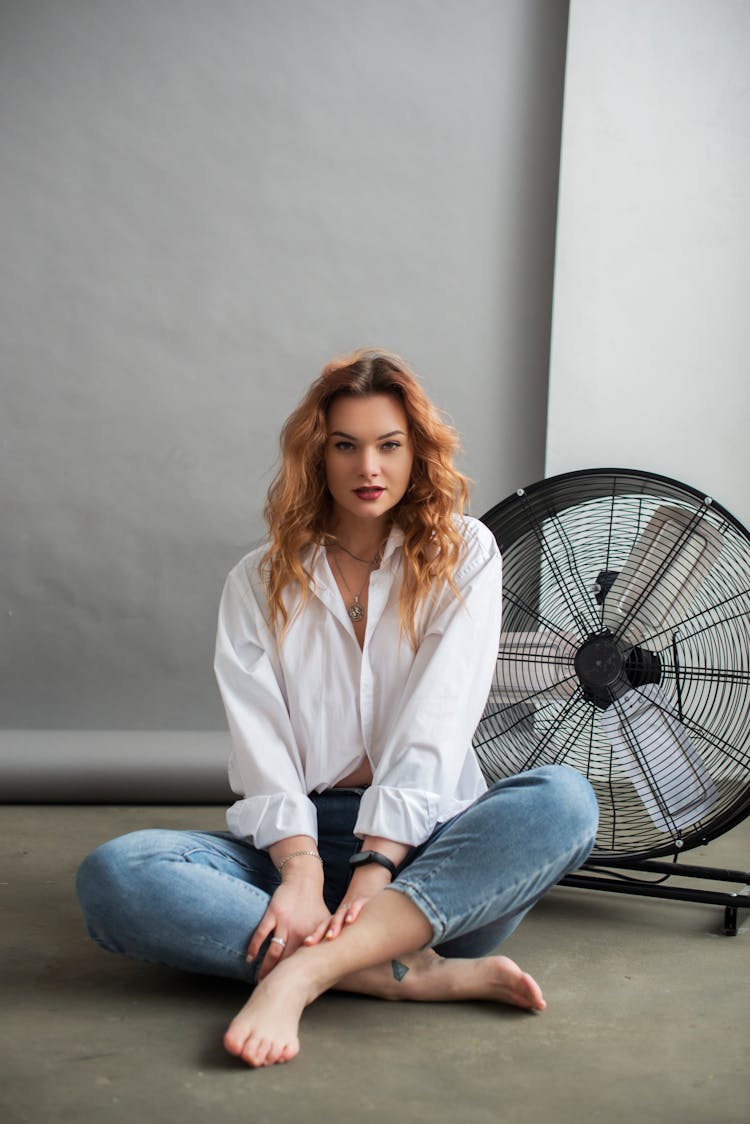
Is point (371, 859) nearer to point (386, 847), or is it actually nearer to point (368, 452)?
point (386, 847)

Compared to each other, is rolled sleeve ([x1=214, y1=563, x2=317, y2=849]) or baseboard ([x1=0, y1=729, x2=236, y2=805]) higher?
rolled sleeve ([x1=214, y1=563, x2=317, y2=849])

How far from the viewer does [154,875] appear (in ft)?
5.72

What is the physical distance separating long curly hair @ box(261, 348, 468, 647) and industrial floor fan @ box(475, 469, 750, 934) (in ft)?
1.18

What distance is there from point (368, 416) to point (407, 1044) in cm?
103

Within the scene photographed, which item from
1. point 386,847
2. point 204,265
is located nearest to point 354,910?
point 386,847

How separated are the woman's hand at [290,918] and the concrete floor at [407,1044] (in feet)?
0.38

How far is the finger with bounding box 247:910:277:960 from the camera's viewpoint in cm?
172

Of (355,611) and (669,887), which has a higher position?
(355,611)

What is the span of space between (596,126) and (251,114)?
108 centimetres

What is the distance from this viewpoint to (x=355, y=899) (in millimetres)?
1761

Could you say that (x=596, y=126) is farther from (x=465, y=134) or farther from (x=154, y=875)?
(x=154, y=875)

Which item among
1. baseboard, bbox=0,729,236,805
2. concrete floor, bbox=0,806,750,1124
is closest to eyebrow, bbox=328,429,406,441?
concrete floor, bbox=0,806,750,1124

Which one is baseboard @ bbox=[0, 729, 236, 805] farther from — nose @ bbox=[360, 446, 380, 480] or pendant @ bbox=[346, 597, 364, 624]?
nose @ bbox=[360, 446, 380, 480]

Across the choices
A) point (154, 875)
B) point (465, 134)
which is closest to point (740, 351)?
point (465, 134)
